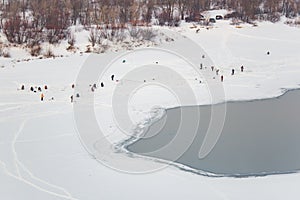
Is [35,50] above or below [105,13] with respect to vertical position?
below

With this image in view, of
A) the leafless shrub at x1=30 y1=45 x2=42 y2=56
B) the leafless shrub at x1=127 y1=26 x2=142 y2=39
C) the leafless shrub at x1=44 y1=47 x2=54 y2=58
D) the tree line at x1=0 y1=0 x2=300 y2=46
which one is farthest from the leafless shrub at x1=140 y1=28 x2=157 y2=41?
the leafless shrub at x1=30 y1=45 x2=42 y2=56

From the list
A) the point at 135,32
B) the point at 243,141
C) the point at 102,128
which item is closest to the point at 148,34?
the point at 135,32

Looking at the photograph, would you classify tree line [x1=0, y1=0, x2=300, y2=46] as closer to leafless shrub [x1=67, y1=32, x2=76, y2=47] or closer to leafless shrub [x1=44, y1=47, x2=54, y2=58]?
leafless shrub [x1=67, y1=32, x2=76, y2=47]

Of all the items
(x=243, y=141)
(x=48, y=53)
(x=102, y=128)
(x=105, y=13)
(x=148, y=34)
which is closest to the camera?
(x=243, y=141)

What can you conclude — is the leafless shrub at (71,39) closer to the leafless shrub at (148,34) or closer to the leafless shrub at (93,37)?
the leafless shrub at (93,37)

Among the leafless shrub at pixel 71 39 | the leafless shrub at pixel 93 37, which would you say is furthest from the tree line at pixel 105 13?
the leafless shrub at pixel 93 37

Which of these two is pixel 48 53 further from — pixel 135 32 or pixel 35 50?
pixel 135 32

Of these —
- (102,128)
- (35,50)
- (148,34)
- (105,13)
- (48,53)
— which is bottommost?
(102,128)
